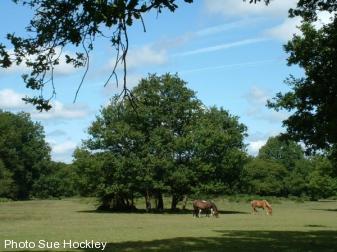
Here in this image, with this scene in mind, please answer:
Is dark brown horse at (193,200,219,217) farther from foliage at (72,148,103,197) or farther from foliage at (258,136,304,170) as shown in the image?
foliage at (258,136,304,170)

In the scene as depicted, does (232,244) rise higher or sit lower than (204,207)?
lower

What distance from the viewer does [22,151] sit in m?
113

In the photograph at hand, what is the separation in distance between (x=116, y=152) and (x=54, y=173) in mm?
62816

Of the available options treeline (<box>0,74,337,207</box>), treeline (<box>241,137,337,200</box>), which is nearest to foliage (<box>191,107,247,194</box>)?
treeline (<box>0,74,337,207</box>)

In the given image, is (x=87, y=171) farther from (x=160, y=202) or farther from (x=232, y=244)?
(x=232, y=244)

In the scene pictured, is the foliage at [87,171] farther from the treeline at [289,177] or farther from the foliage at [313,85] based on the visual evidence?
the treeline at [289,177]

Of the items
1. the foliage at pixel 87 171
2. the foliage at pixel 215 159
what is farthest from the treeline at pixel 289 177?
the foliage at pixel 87 171

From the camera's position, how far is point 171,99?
201 ft

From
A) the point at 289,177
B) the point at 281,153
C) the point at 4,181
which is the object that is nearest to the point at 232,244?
the point at 4,181

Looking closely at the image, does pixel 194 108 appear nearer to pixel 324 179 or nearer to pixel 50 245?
pixel 324 179

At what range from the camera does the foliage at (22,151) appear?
107688mm

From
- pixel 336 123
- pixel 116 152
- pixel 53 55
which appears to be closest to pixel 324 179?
pixel 116 152

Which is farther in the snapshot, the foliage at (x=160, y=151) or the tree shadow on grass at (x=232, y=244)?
the foliage at (x=160, y=151)

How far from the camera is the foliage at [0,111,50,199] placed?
108m
